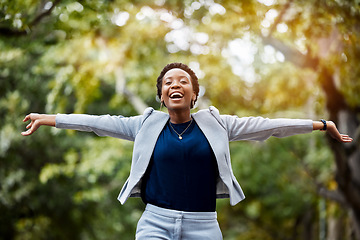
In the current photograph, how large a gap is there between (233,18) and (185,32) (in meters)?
1.41

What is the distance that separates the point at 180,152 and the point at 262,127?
0.57 meters

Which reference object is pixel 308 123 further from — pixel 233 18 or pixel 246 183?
pixel 246 183

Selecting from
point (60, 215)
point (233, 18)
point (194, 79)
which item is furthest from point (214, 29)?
point (60, 215)

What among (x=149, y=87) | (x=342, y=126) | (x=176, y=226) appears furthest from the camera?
(x=149, y=87)

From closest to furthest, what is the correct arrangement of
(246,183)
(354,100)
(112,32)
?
(354,100)
(112,32)
(246,183)

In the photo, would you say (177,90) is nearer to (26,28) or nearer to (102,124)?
(102,124)

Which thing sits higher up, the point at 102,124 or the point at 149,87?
the point at 149,87

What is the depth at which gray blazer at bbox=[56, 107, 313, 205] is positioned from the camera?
289 cm

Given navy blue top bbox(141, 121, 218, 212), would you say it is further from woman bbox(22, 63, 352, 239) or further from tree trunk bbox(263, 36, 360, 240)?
tree trunk bbox(263, 36, 360, 240)

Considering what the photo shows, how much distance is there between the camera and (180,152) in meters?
2.83

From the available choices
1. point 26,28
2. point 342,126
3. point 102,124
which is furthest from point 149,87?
point 102,124

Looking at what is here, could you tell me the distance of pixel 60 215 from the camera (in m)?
13.7

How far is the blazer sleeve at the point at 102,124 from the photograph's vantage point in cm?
298

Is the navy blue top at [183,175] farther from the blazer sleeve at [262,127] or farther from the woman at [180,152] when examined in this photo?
the blazer sleeve at [262,127]
